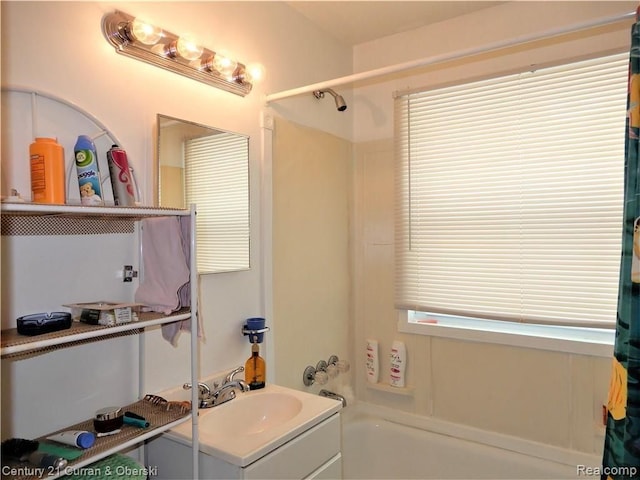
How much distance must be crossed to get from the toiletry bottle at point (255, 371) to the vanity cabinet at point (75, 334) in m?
0.44

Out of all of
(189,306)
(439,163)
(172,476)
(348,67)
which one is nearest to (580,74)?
(439,163)

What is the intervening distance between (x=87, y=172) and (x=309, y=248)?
130 centimetres

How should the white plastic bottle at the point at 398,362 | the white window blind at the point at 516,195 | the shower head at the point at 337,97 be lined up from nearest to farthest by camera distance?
the white window blind at the point at 516,195 < the shower head at the point at 337,97 < the white plastic bottle at the point at 398,362

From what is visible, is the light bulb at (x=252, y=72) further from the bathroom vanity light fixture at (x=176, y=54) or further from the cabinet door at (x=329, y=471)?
the cabinet door at (x=329, y=471)

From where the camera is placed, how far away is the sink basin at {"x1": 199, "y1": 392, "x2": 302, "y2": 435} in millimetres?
1571

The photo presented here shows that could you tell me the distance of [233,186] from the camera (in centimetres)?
182

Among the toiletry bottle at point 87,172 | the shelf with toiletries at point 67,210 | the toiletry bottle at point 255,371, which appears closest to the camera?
the shelf with toiletries at point 67,210

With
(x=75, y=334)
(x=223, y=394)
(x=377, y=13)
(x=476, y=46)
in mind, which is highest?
(x=377, y=13)

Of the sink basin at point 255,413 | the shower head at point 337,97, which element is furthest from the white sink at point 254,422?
→ the shower head at point 337,97

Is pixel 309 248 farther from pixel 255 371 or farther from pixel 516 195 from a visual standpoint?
pixel 516 195

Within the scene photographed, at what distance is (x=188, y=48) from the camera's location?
156 cm

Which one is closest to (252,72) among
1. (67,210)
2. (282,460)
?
(67,210)

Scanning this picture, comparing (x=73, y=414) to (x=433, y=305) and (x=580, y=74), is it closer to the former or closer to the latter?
(x=433, y=305)

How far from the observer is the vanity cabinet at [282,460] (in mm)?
1276
